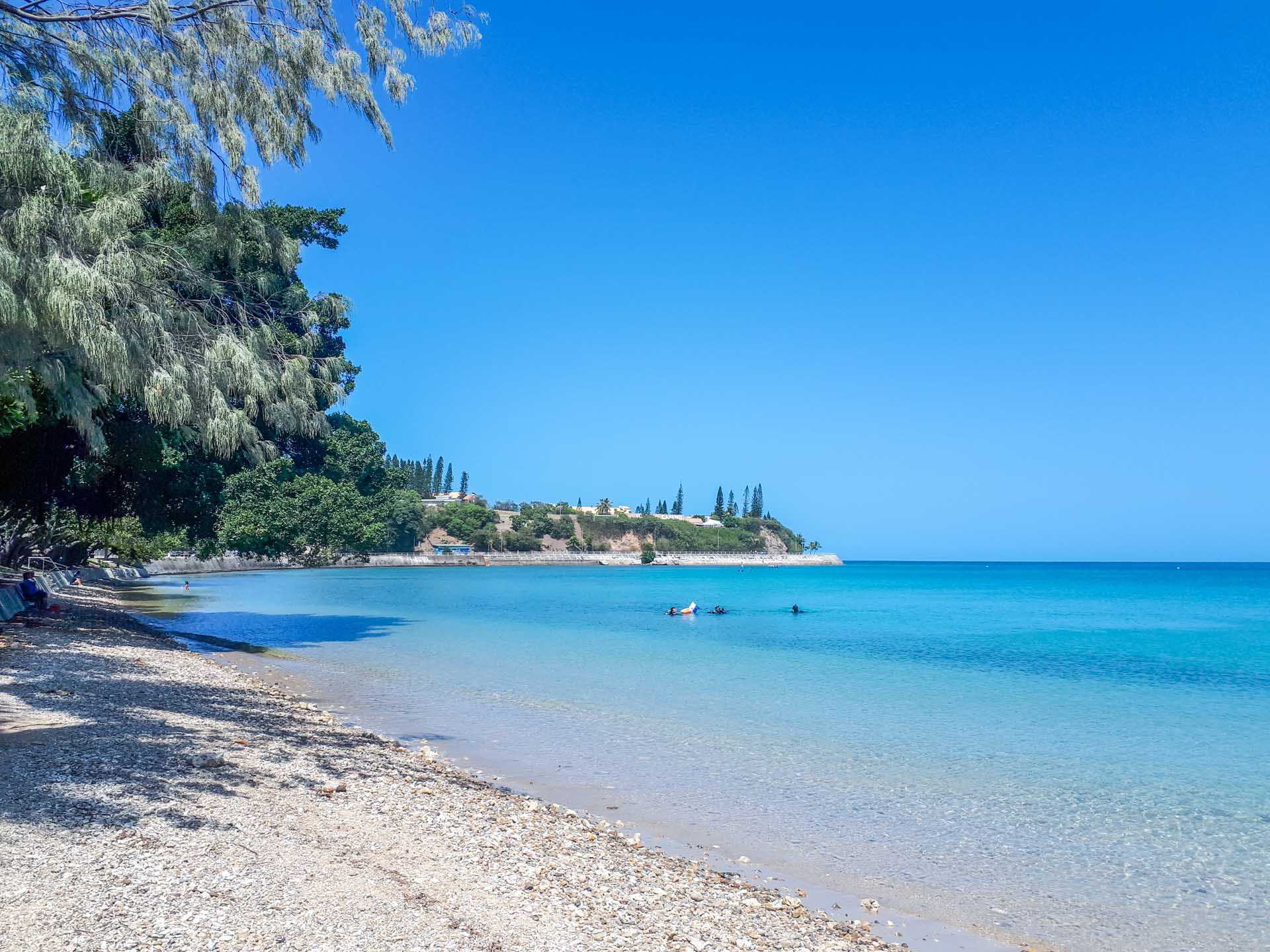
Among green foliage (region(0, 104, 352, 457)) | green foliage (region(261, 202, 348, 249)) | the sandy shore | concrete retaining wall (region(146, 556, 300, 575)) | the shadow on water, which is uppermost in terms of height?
green foliage (region(261, 202, 348, 249))

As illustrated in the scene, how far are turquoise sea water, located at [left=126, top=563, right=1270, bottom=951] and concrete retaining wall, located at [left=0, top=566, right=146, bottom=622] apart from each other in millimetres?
4991

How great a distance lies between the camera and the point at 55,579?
36469mm

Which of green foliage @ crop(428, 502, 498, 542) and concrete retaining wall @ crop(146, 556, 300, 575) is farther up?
green foliage @ crop(428, 502, 498, 542)

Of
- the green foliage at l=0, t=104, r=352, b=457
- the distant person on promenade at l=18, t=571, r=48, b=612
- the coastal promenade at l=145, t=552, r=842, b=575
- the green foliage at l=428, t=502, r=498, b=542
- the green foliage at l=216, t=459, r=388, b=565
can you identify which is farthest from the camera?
the green foliage at l=428, t=502, r=498, b=542

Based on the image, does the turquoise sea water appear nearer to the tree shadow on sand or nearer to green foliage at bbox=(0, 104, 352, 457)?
the tree shadow on sand

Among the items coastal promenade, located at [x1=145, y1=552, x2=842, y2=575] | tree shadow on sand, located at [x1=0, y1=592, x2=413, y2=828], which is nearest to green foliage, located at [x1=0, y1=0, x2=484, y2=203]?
tree shadow on sand, located at [x1=0, y1=592, x2=413, y2=828]

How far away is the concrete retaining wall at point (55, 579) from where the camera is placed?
20.7 meters

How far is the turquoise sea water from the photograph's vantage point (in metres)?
8.01

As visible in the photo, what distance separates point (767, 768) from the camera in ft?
39.9

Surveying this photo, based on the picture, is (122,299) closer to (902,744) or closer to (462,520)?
(902,744)

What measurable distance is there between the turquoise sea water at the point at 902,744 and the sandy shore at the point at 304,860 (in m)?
1.76

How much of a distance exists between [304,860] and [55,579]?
37893 millimetres

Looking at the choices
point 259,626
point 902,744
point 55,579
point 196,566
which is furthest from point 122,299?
point 196,566

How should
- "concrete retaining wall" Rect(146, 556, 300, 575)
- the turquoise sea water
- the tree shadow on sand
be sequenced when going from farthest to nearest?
"concrete retaining wall" Rect(146, 556, 300, 575) → the turquoise sea water → the tree shadow on sand
